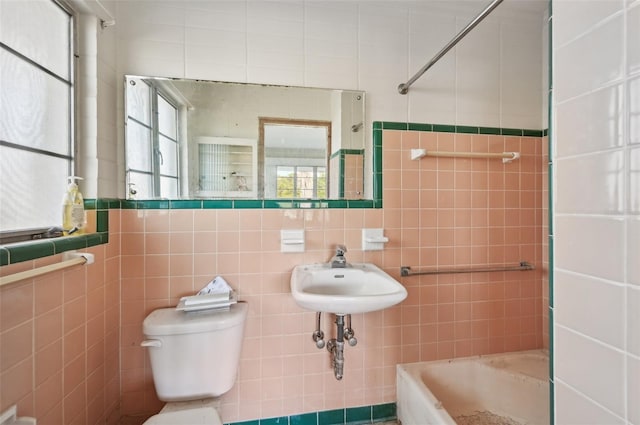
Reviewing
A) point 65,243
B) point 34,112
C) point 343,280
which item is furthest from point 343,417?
point 34,112

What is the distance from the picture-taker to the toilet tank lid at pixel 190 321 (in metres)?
1.17

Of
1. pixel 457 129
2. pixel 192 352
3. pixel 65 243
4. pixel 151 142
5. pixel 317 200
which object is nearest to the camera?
pixel 65 243

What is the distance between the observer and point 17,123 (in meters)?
0.95

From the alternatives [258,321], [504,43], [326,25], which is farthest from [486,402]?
[326,25]

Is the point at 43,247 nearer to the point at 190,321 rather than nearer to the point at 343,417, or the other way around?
the point at 190,321

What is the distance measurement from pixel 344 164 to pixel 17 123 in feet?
4.34

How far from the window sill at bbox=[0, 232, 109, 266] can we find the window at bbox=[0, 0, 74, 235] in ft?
0.37

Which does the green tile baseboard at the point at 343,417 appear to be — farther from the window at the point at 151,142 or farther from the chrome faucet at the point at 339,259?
the window at the point at 151,142

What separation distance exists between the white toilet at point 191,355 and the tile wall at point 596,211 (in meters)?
1.16

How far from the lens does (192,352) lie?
119 centimetres

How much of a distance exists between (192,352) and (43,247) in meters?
0.68

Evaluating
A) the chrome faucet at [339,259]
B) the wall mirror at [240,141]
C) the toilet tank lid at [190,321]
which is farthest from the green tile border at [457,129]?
the toilet tank lid at [190,321]

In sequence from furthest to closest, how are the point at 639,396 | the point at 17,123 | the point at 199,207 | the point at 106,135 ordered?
the point at 199,207, the point at 106,135, the point at 17,123, the point at 639,396

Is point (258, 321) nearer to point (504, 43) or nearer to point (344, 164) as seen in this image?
point (344, 164)
